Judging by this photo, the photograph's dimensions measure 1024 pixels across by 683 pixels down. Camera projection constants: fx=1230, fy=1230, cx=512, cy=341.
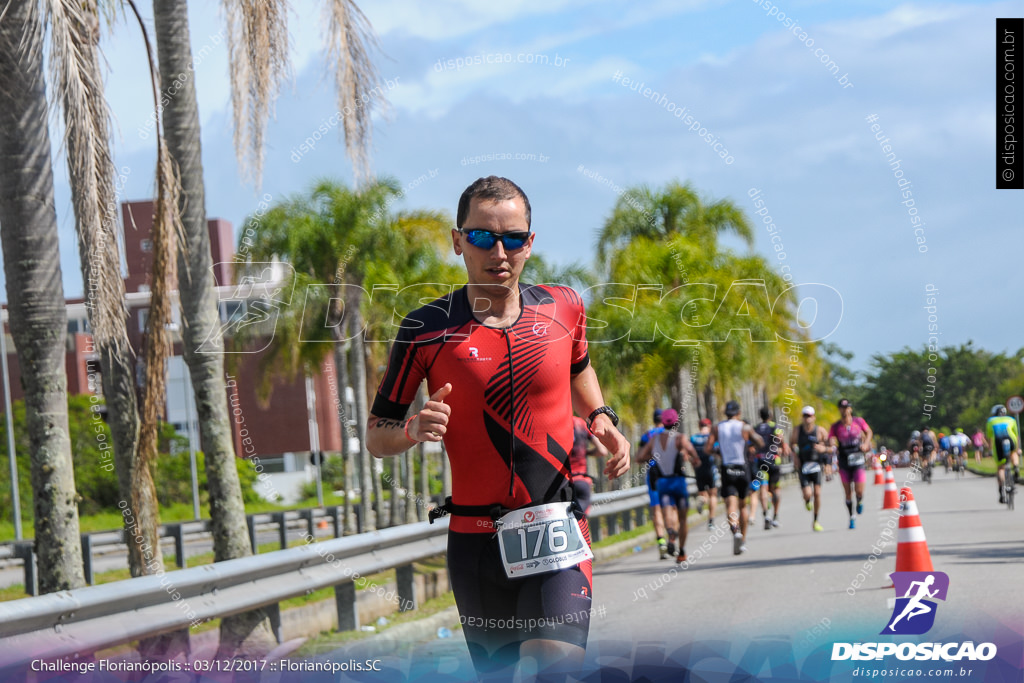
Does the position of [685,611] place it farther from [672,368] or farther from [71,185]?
[672,368]

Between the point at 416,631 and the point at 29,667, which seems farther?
the point at 416,631

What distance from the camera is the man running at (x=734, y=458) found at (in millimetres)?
16391

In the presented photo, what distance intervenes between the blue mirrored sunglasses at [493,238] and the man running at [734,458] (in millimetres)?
12690

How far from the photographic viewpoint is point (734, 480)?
1645 cm

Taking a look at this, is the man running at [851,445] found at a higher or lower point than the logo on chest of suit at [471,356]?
lower

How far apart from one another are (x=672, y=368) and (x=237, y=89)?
1031 inches

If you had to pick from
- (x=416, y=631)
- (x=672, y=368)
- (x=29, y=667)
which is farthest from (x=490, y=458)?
(x=672, y=368)

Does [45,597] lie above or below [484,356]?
below

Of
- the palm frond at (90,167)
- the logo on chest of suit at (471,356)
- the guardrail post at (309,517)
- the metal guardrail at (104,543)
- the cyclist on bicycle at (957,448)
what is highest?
the palm frond at (90,167)

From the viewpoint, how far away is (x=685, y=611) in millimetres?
10375

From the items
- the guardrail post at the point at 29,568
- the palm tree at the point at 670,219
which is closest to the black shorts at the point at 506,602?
the guardrail post at the point at 29,568

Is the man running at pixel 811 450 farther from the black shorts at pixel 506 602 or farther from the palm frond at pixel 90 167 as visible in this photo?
the black shorts at pixel 506 602

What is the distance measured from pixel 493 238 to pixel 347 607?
6242mm

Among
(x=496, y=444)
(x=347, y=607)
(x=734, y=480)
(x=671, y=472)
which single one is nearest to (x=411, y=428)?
(x=496, y=444)
